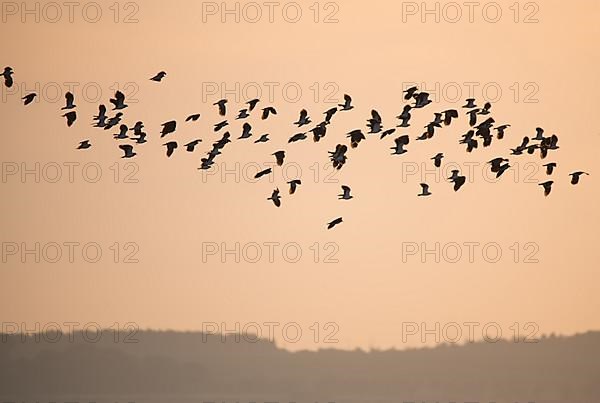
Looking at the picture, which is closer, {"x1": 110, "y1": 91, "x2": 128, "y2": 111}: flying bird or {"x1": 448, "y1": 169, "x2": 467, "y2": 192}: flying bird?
{"x1": 110, "y1": 91, "x2": 128, "y2": 111}: flying bird

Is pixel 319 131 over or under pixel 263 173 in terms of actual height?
over

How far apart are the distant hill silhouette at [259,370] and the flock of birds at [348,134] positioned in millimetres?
1684

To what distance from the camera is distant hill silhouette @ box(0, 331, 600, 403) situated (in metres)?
9.99

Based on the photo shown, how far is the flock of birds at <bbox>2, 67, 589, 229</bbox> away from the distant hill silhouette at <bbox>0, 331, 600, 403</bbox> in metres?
1.68

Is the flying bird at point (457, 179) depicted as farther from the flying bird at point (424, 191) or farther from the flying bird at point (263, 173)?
the flying bird at point (263, 173)

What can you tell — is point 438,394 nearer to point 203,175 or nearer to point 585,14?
point 203,175

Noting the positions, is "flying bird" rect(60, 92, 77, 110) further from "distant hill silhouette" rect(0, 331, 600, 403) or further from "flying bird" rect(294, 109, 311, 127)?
"distant hill silhouette" rect(0, 331, 600, 403)

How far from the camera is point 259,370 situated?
10.0 m

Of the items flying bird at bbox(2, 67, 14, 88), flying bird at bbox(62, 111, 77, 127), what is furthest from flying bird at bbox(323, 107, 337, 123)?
flying bird at bbox(2, 67, 14, 88)

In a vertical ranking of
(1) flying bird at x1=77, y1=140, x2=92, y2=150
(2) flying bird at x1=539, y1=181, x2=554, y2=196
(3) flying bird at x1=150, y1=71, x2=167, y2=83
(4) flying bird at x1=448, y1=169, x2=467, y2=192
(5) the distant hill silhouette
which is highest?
(3) flying bird at x1=150, y1=71, x2=167, y2=83

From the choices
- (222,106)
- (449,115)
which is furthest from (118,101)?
(449,115)

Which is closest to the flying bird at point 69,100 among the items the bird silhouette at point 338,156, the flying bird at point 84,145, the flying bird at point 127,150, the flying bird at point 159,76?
the flying bird at point 84,145

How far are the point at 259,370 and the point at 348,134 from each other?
2.81m

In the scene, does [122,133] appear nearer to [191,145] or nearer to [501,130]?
[191,145]
